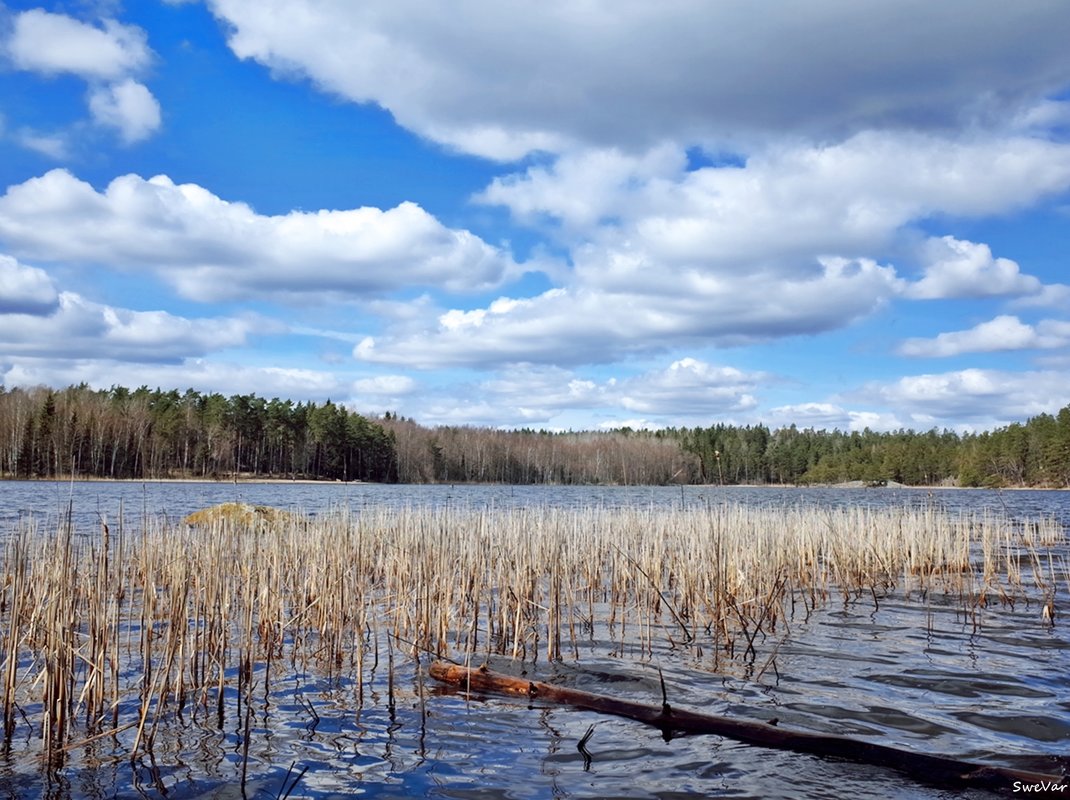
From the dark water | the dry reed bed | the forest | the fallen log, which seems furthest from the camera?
the forest

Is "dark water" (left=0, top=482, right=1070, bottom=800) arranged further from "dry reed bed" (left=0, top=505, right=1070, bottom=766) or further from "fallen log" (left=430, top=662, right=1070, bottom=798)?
"dry reed bed" (left=0, top=505, right=1070, bottom=766)

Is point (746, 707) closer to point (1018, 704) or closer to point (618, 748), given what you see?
point (618, 748)

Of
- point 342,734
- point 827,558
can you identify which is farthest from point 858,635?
point 342,734

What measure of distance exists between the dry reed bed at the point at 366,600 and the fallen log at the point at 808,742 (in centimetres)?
79

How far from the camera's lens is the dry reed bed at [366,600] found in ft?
16.1

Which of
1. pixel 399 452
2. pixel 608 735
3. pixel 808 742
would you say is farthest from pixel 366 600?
pixel 399 452

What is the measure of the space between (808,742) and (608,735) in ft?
4.55

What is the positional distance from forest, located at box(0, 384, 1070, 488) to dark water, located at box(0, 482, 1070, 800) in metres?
39.5

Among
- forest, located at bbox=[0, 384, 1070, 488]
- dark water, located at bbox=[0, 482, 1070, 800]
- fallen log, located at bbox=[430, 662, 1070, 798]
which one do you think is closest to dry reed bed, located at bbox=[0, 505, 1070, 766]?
dark water, located at bbox=[0, 482, 1070, 800]

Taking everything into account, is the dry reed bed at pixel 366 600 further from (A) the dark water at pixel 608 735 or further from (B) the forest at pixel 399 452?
(B) the forest at pixel 399 452

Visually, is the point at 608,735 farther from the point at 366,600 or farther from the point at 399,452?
the point at 399,452

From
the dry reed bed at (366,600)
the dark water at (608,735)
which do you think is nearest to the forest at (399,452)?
the dry reed bed at (366,600)

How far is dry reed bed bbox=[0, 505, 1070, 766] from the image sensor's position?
16.1 ft

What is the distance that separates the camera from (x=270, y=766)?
438cm
